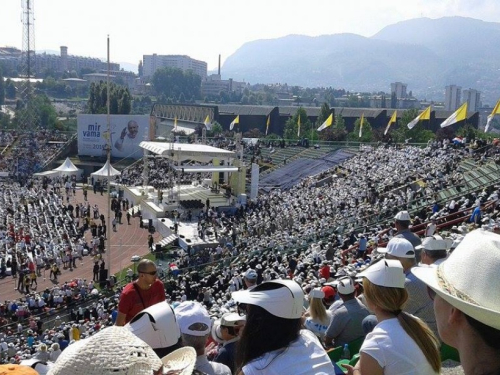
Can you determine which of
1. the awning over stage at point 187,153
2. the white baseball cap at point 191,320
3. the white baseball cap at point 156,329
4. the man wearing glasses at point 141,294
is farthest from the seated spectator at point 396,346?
the awning over stage at point 187,153

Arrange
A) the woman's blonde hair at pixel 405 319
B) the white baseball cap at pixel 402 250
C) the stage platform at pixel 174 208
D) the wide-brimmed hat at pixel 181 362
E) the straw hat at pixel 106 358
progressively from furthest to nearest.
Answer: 1. the stage platform at pixel 174 208
2. the white baseball cap at pixel 402 250
3. the woman's blonde hair at pixel 405 319
4. the wide-brimmed hat at pixel 181 362
5. the straw hat at pixel 106 358

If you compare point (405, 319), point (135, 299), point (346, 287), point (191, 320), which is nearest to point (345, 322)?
point (346, 287)

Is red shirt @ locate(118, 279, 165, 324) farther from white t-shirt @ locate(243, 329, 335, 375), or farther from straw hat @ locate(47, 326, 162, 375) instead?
straw hat @ locate(47, 326, 162, 375)

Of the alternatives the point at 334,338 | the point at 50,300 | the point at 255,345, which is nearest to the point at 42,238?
the point at 50,300

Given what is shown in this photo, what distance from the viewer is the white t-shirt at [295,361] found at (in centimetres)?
292

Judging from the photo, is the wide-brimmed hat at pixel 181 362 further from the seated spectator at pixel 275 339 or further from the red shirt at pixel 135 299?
the red shirt at pixel 135 299

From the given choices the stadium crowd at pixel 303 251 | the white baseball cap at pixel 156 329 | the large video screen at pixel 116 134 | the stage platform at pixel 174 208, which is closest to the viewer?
the white baseball cap at pixel 156 329

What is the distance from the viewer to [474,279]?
1.94 metres

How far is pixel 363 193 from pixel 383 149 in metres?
12.0

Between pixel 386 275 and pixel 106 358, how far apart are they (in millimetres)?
2280

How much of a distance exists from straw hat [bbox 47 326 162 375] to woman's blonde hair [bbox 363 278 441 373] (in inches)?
74.4

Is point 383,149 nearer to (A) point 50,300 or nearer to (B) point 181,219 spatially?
(B) point 181,219

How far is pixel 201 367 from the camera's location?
3.51 meters

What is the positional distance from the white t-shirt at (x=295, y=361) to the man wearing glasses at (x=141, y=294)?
234 cm
